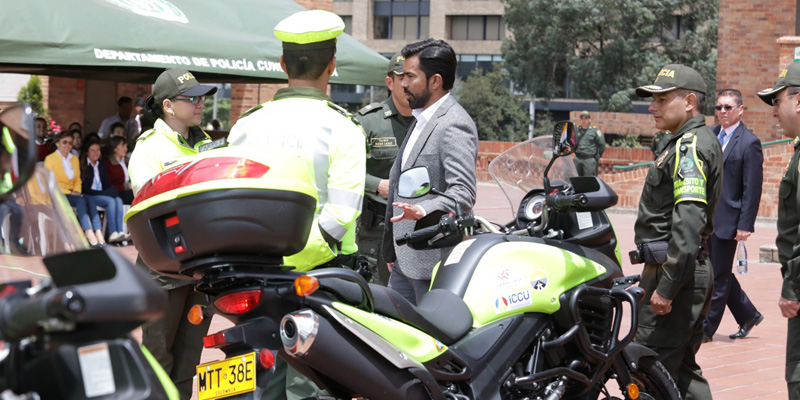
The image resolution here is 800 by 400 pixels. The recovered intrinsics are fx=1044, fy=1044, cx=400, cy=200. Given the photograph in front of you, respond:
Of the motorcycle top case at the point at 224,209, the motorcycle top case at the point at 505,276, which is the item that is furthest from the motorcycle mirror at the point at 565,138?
the motorcycle top case at the point at 224,209

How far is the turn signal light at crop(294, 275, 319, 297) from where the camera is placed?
122 inches

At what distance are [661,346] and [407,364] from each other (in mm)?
2024

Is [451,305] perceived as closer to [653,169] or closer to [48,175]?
[653,169]

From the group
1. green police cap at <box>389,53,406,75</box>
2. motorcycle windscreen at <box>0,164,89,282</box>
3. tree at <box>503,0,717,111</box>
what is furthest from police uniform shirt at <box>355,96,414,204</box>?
tree at <box>503,0,717,111</box>

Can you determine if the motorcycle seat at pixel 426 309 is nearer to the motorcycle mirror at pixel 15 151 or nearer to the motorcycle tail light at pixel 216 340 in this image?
the motorcycle tail light at pixel 216 340

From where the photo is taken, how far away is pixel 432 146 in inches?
191

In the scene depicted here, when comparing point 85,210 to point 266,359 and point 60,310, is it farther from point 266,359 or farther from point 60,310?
point 60,310

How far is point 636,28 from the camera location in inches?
1871

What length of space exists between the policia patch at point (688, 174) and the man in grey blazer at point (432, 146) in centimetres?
96

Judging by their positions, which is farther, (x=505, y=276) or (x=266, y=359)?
(x=505, y=276)

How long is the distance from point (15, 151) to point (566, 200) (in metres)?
2.88

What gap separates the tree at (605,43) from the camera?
4722 centimetres

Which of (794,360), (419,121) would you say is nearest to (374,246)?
(419,121)

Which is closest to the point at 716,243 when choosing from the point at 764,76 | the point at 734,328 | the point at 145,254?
the point at 734,328
